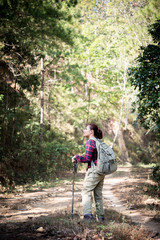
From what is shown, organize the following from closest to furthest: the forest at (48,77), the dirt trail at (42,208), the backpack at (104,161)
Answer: the backpack at (104,161)
the dirt trail at (42,208)
the forest at (48,77)

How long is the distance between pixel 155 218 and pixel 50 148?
31.3 feet

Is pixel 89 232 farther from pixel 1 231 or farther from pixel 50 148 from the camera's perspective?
pixel 50 148

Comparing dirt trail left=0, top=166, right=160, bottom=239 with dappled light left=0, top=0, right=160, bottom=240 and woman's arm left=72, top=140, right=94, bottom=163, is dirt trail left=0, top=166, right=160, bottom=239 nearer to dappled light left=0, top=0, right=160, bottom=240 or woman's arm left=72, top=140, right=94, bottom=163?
dappled light left=0, top=0, right=160, bottom=240

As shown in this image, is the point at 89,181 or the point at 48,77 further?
the point at 48,77

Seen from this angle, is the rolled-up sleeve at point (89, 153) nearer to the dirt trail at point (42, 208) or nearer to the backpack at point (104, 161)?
the backpack at point (104, 161)

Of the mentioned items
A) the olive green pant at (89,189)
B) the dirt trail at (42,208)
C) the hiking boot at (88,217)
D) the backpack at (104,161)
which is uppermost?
the backpack at (104,161)

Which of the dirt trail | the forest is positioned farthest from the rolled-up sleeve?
the forest

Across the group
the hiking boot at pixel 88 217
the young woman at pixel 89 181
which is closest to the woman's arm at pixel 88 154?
the young woman at pixel 89 181

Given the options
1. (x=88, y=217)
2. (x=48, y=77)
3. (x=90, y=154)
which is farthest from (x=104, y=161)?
(x=48, y=77)

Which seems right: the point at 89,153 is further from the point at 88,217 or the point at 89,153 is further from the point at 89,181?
the point at 88,217

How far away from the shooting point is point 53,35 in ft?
33.1

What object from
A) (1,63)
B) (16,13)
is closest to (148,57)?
(16,13)

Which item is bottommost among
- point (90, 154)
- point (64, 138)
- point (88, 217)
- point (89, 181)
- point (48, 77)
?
point (88, 217)

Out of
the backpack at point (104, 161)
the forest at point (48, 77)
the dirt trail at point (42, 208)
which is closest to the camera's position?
the backpack at point (104, 161)
